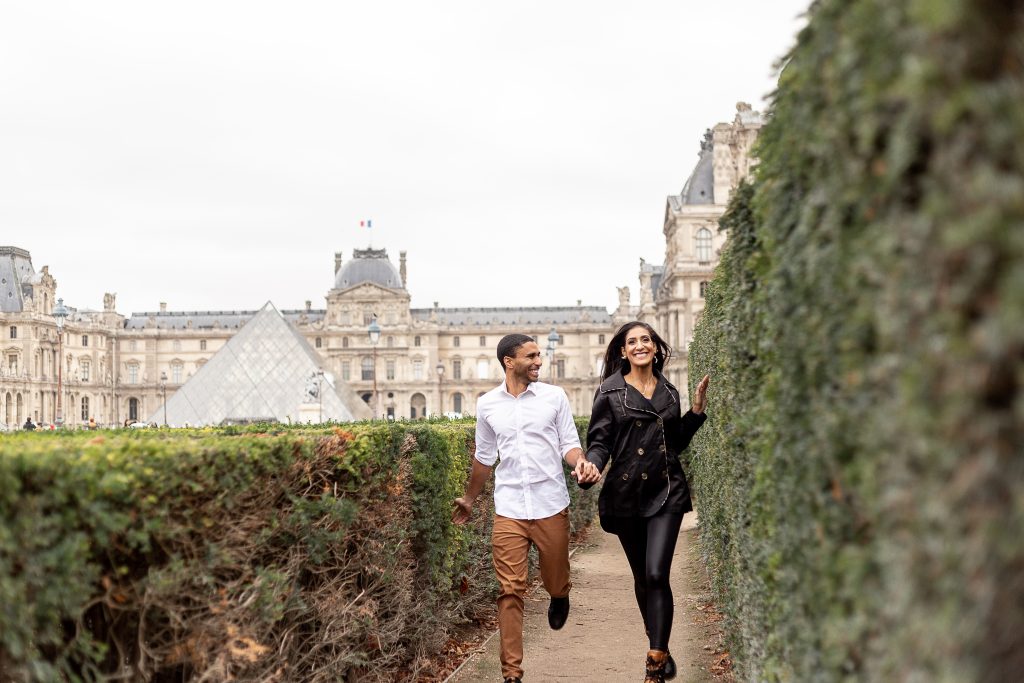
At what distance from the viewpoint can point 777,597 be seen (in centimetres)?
291

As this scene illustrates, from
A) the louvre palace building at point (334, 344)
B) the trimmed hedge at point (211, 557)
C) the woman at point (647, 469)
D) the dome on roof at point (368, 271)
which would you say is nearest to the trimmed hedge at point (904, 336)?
the trimmed hedge at point (211, 557)

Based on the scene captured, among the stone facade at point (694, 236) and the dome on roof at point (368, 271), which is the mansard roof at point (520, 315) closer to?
the dome on roof at point (368, 271)

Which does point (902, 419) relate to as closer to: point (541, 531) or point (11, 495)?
point (11, 495)

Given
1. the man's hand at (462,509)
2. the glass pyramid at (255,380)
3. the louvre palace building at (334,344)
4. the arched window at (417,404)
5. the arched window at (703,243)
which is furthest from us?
the arched window at (417,404)

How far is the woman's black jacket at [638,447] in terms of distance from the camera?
4973 millimetres

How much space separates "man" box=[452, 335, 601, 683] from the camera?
488 centimetres

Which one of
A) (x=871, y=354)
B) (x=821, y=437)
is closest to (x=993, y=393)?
(x=871, y=354)

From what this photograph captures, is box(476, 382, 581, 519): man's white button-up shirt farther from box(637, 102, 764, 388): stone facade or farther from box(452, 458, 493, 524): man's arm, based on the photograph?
box(637, 102, 764, 388): stone facade

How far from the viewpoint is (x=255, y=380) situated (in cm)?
3528

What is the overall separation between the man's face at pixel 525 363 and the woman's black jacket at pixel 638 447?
0.37 meters

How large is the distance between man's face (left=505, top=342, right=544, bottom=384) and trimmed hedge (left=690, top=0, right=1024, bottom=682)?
104 inches

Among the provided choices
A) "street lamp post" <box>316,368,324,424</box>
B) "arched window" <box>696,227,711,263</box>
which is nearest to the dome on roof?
"arched window" <box>696,227,711,263</box>

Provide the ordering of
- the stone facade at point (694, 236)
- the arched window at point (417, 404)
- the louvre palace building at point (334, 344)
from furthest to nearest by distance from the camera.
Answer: the arched window at point (417, 404) → the louvre palace building at point (334, 344) → the stone facade at point (694, 236)

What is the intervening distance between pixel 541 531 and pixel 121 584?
2356 millimetres
